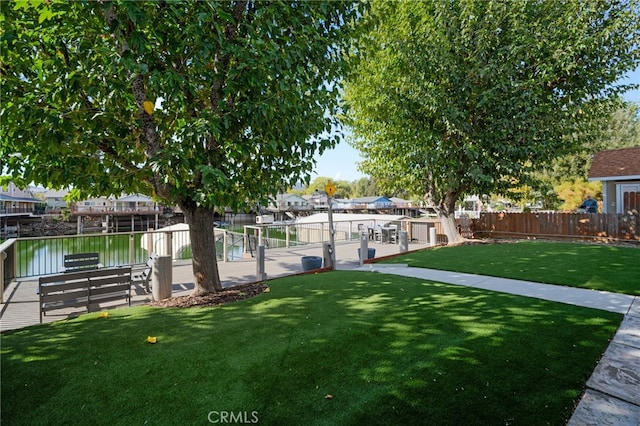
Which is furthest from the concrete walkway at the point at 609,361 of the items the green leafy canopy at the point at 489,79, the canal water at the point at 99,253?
the canal water at the point at 99,253

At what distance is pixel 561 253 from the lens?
32.1ft

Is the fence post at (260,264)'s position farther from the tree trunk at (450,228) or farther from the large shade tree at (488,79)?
the tree trunk at (450,228)

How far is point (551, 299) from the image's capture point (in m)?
5.34

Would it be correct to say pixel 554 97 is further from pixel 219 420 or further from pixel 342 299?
pixel 219 420

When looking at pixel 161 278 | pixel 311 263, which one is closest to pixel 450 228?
pixel 311 263

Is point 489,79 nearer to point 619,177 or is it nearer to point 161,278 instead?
point 619,177

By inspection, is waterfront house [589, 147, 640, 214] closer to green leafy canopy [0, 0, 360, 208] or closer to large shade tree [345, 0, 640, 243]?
large shade tree [345, 0, 640, 243]

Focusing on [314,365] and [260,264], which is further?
[260,264]

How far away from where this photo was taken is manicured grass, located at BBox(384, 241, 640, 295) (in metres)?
6.55

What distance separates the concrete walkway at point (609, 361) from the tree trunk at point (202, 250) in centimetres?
504

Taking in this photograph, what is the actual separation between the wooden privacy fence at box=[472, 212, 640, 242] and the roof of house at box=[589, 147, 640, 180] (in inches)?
97.0

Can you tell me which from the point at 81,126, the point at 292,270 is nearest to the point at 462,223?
the point at 292,270

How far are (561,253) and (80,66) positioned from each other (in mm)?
12503

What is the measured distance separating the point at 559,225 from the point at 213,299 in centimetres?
1557
